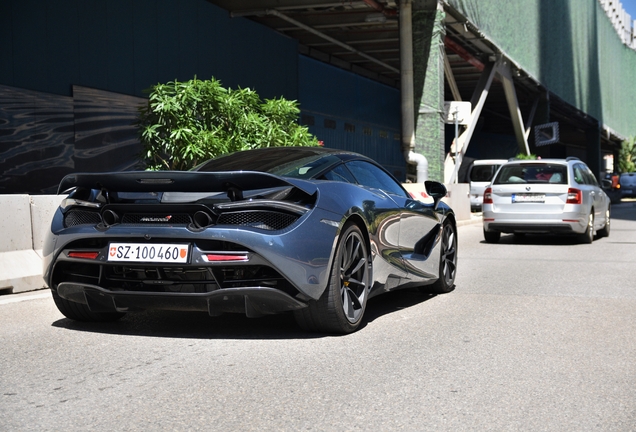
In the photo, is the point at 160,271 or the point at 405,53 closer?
the point at 160,271

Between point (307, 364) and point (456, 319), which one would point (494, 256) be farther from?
point (307, 364)

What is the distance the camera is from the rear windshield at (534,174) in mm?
14984

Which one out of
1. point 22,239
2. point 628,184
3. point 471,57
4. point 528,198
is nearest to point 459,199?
point 528,198

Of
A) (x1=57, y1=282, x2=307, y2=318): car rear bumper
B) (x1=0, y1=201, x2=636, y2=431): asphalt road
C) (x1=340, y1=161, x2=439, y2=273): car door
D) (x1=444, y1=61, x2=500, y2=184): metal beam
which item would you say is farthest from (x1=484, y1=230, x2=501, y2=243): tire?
(x1=444, y1=61, x2=500, y2=184): metal beam

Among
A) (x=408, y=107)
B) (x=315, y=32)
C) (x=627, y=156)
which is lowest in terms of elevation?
(x=627, y=156)

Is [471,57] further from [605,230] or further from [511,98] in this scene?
[605,230]

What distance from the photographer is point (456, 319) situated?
6684 millimetres

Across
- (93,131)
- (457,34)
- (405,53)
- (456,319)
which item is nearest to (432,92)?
(405,53)

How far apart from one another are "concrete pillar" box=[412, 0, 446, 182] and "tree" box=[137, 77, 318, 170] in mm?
10377

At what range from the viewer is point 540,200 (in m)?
14.8

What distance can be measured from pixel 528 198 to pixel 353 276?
9609 millimetres

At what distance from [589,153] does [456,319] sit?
54.4 m

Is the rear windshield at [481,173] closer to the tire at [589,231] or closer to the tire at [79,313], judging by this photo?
the tire at [589,231]

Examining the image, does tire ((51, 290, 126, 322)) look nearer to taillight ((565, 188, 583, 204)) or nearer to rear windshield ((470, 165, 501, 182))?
taillight ((565, 188, 583, 204))
